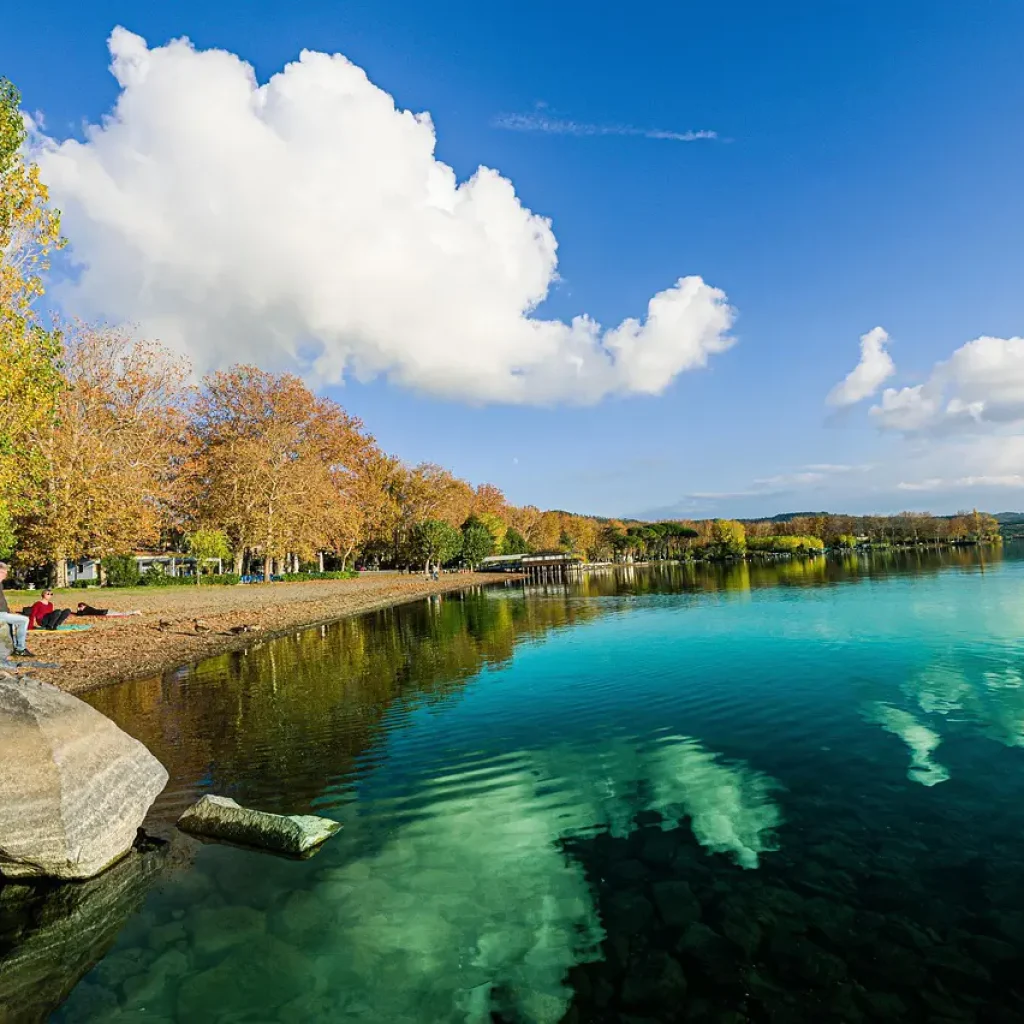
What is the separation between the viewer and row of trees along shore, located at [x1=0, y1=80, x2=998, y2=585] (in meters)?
22.7

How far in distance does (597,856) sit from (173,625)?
28.1 meters

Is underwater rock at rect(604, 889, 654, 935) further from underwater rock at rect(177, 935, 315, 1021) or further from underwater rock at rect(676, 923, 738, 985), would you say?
underwater rock at rect(177, 935, 315, 1021)

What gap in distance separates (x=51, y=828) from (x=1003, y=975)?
10.5 metres

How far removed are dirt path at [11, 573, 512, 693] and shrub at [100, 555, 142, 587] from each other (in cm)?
634

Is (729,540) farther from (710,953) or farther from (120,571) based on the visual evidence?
(710,953)

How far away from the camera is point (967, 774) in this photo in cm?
1070

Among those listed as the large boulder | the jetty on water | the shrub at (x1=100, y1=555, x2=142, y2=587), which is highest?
the shrub at (x1=100, y1=555, x2=142, y2=587)

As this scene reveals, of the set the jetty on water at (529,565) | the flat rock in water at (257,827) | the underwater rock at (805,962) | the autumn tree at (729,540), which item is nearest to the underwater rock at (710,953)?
the underwater rock at (805,962)

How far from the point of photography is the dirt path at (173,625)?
67.7ft

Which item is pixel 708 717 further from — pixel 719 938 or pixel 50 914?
pixel 50 914


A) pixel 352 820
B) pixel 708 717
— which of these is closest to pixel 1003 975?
pixel 352 820

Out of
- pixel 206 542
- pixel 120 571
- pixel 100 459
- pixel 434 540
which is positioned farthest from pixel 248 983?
pixel 434 540

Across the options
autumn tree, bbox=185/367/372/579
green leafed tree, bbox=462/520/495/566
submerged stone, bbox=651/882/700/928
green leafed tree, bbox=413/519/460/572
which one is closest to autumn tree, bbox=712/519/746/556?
green leafed tree, bbox=462/520/495/566

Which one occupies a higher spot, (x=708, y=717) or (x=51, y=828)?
(x=51, y=828)
